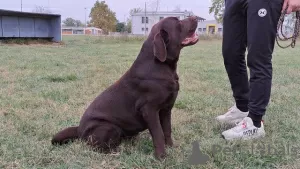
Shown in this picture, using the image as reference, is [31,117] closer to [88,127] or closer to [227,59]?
[88,127]

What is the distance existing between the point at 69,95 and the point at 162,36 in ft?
8.87

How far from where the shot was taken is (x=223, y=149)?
8.83 ft

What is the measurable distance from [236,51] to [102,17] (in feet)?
164

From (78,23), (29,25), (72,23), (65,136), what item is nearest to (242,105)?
(65,136)

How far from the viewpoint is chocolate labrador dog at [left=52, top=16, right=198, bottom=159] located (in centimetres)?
257

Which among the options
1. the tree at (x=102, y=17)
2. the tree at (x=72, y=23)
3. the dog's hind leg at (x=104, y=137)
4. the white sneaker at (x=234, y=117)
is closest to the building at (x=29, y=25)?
the white sneaker at (x=234, y=117)

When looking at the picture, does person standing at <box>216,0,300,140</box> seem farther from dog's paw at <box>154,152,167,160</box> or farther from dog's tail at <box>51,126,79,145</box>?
dog's tail at <box>51,126,79,145</box>

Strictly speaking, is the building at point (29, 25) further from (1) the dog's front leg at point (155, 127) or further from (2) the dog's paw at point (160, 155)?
(2) the dog's paw at point (160, 155)

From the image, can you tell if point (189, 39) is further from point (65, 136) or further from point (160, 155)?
point (65, 136)

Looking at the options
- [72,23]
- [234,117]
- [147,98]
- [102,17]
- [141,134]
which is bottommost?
[141,134]

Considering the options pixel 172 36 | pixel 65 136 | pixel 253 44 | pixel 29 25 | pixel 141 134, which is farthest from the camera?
pixel 29 25

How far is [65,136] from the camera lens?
9.53ft

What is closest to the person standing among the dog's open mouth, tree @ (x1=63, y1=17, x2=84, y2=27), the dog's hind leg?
the dog's open mouth

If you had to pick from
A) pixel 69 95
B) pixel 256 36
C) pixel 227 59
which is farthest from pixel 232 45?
pixel 69 95
